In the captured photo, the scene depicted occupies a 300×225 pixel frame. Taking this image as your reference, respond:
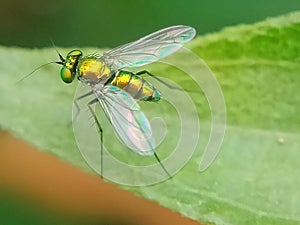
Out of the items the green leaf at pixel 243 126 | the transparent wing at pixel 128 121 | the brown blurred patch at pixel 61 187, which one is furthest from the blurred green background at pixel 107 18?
the green leaf at pixel 243 126

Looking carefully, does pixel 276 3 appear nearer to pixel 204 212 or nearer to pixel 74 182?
pixel 74 182

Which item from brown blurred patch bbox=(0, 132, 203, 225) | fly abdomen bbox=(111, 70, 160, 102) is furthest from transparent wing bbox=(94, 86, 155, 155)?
brown blurred patch bbox=(0, 132, 203, 225)

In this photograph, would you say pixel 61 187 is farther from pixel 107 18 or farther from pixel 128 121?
pixel 128 121

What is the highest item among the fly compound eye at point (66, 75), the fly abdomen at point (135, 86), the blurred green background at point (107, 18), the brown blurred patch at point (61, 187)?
the fly compound eye at point (66, 75)

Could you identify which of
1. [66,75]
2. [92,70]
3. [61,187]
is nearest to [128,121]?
[66,75]

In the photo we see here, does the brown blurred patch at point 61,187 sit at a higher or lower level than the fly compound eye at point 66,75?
lower

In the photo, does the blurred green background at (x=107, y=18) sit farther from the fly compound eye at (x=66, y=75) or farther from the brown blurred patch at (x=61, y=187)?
the fly compound eye at (x=66, y=75)

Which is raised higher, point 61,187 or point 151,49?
point 151,49
